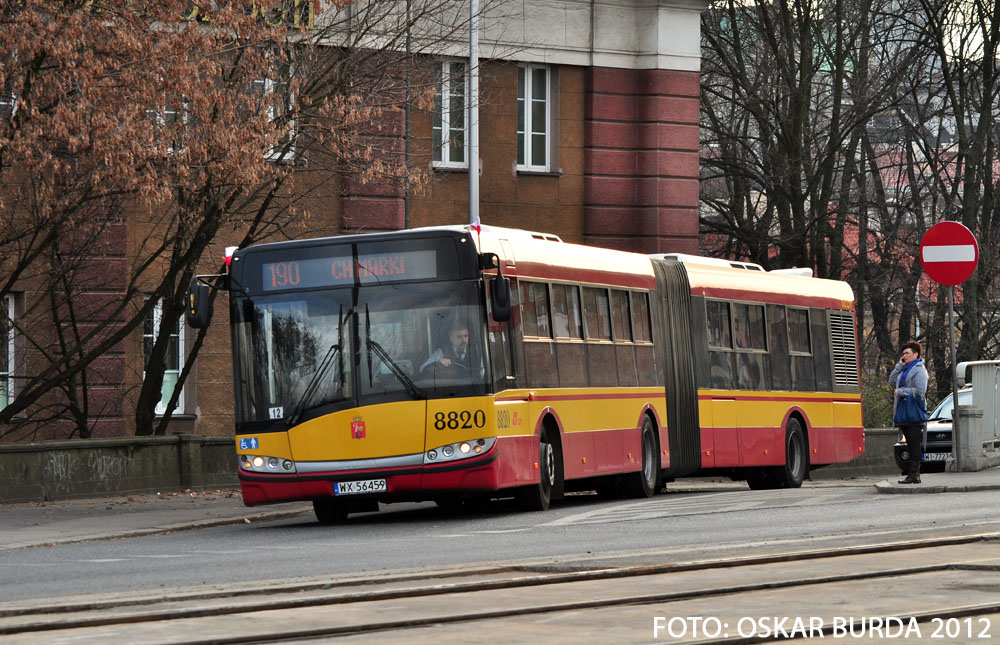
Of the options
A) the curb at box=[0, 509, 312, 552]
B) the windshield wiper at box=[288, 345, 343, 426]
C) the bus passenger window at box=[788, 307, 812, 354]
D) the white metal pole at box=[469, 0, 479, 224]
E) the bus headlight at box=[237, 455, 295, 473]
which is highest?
the white metal pole at box=[469, 0, 479, 224]

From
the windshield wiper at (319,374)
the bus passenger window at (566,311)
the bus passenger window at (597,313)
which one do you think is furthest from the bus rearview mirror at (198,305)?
the bus passenger window at (597,313)

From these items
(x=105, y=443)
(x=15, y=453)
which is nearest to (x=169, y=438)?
(x=105, y=443)

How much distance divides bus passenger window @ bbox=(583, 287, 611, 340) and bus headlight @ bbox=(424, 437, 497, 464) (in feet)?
10.8

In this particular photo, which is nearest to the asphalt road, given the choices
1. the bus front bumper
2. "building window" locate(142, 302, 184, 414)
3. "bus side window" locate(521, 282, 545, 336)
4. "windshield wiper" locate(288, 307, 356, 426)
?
the bus front bumper

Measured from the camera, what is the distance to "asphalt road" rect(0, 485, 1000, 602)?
12773mm

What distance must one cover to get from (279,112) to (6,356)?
248 inches

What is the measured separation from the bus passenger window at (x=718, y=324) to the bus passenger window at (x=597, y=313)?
11.8 feet

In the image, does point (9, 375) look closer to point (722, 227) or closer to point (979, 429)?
point (979, 429)

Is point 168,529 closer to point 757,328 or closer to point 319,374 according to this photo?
point 319,374

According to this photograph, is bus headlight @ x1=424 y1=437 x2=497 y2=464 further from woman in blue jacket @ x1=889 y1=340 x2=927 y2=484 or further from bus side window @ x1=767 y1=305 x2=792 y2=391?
bus side window @ x1=767 y1=305 x2=792 y2=391

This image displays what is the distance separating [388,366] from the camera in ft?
59.1

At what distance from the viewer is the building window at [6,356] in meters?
26.2

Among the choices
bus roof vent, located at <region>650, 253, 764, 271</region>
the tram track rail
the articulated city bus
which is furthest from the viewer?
bus roof vent, located at <region>650, 253, 764, 271</region>

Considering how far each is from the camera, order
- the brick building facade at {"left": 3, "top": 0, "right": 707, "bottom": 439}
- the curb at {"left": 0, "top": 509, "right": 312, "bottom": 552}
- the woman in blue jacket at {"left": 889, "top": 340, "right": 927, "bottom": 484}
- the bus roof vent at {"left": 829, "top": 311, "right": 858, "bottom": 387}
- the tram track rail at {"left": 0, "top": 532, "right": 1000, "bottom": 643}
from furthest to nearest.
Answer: the brick building facade at {"left": 3, "top": 0, "right": 707, "bottom": 439}
the bus roof vent at {"left": 829, "top": 311, "right": 858, "bottom": 387}
the woman in blue jacket at {"left": 889, "top": 340, "right": 927, "bottom": 484}
the curb at {"left": 0, "top": 509, "right": 312, "bottom": 552}
the tram track rail at {"left": 0, "top": 532, "right": 1000, "bottom": 643}
